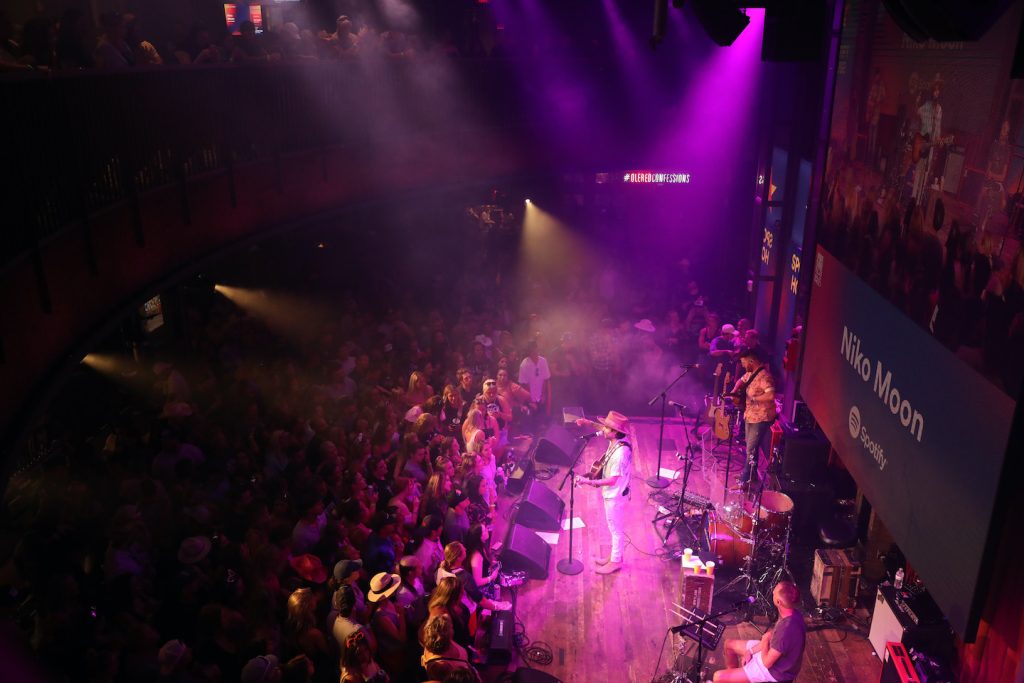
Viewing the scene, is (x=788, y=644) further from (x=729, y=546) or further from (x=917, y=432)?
(x=729, y=546)

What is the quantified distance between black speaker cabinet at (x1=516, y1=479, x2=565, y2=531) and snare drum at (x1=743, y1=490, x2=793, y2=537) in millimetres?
2136

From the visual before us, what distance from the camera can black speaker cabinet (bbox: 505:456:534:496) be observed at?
30.5ft

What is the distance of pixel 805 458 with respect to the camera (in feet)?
28.5

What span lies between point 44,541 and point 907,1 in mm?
6769

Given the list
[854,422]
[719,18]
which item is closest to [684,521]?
[854,422]

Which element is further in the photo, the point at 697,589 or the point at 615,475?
the point at 615,475

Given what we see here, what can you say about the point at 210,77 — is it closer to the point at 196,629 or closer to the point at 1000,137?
the point at 196,629

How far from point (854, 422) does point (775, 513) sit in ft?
4.78

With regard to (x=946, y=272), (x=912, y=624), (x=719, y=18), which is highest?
(x=719, y=18)

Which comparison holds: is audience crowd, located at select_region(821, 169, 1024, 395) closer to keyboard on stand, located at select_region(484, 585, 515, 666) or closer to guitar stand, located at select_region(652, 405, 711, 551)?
guitar stand, located at select_region(652, 405, 711, 551)

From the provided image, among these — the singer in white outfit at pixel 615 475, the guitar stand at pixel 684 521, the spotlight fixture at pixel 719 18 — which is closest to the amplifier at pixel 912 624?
the guitar stand at pixel 684 521

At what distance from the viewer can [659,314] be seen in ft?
46.5

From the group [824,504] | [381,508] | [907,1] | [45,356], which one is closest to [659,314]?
[824,504]

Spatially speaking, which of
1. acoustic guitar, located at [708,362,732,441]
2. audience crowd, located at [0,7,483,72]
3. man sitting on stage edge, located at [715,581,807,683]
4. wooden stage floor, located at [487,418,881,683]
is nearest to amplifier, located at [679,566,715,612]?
wooden stage floor, located at [487,418,881,683]
